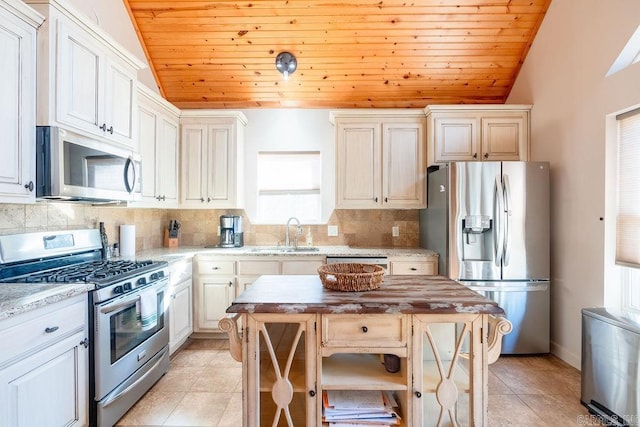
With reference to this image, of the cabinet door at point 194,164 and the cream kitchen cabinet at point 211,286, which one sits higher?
the cabinet door at point 194,164

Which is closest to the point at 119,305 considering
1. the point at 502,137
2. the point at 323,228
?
the point at 323,228

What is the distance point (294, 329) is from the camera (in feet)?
5.48

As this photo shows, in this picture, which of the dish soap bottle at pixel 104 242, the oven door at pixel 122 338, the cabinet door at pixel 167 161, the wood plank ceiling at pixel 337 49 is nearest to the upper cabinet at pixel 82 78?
the cabinet door at pixel 167 161

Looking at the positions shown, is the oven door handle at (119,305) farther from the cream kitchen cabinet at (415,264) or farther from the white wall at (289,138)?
the cream kitchen cabinet at (415,264)

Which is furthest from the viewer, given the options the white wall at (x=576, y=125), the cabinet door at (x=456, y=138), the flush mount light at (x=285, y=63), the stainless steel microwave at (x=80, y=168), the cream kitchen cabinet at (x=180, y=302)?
the cabinet door at (x=456, y=138)

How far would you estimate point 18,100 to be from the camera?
1.76 meters

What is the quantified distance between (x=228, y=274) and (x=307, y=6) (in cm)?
271

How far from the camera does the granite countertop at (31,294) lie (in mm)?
1409

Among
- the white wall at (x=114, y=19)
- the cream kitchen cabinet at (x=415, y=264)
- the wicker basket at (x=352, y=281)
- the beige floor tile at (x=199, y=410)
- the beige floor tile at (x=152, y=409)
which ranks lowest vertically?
the beige floor tile at (x=152, y=409)

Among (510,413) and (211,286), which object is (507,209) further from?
(211,286)

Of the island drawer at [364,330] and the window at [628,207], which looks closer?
the island drawer at [364,330]

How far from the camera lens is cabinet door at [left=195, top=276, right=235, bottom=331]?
11.1ft

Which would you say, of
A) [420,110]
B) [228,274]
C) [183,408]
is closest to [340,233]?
[228,274]

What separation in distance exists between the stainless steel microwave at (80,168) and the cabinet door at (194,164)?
996mm
